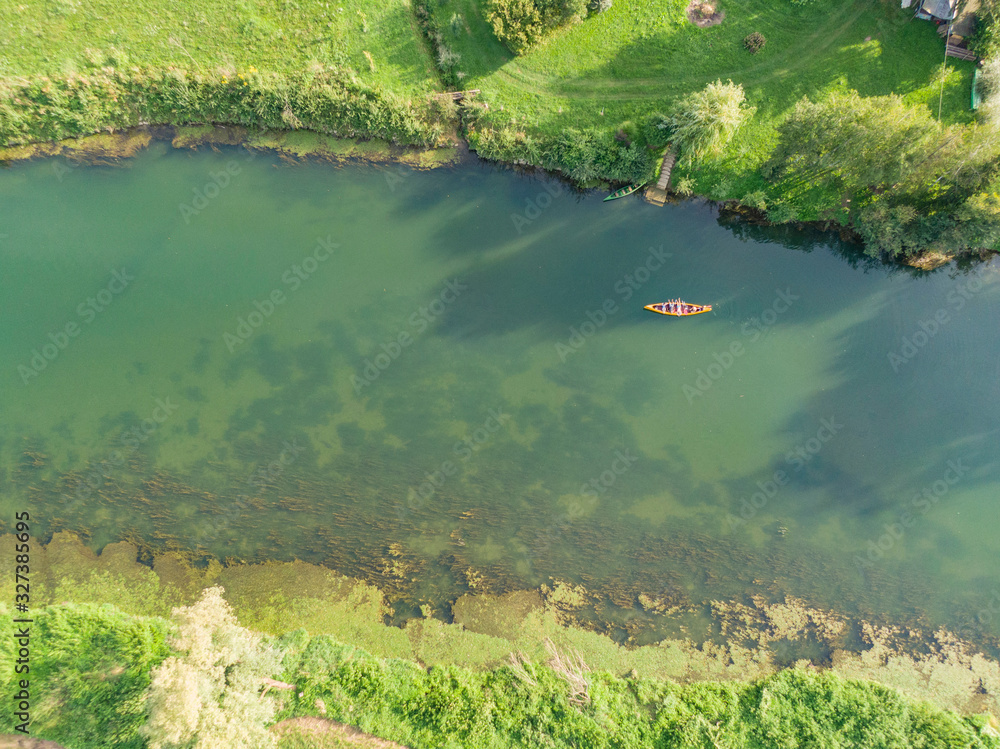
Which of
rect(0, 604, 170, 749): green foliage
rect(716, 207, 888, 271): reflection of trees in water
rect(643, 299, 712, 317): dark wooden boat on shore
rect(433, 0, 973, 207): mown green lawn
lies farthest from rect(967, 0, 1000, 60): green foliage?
rect(0, 604, 170, 749): green foliage

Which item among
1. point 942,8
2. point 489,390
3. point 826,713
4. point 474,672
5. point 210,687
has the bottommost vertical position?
point 826,713

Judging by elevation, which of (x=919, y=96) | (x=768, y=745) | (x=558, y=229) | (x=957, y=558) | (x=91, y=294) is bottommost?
(x=768, y=745)

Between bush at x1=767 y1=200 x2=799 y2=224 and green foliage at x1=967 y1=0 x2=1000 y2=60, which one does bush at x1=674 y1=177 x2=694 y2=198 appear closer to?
bush at x1=767 y1=200 x2=799 y2=224

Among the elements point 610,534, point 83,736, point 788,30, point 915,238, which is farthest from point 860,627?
point 83,736

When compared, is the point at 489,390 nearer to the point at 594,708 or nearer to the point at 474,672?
the point at 474,672

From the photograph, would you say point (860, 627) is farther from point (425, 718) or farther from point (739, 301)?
point (425, 718)

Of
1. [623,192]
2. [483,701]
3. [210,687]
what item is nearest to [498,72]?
[623,192]

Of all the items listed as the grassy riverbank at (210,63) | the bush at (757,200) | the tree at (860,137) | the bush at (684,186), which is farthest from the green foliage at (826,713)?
the grassy riverbank at (210,63)
